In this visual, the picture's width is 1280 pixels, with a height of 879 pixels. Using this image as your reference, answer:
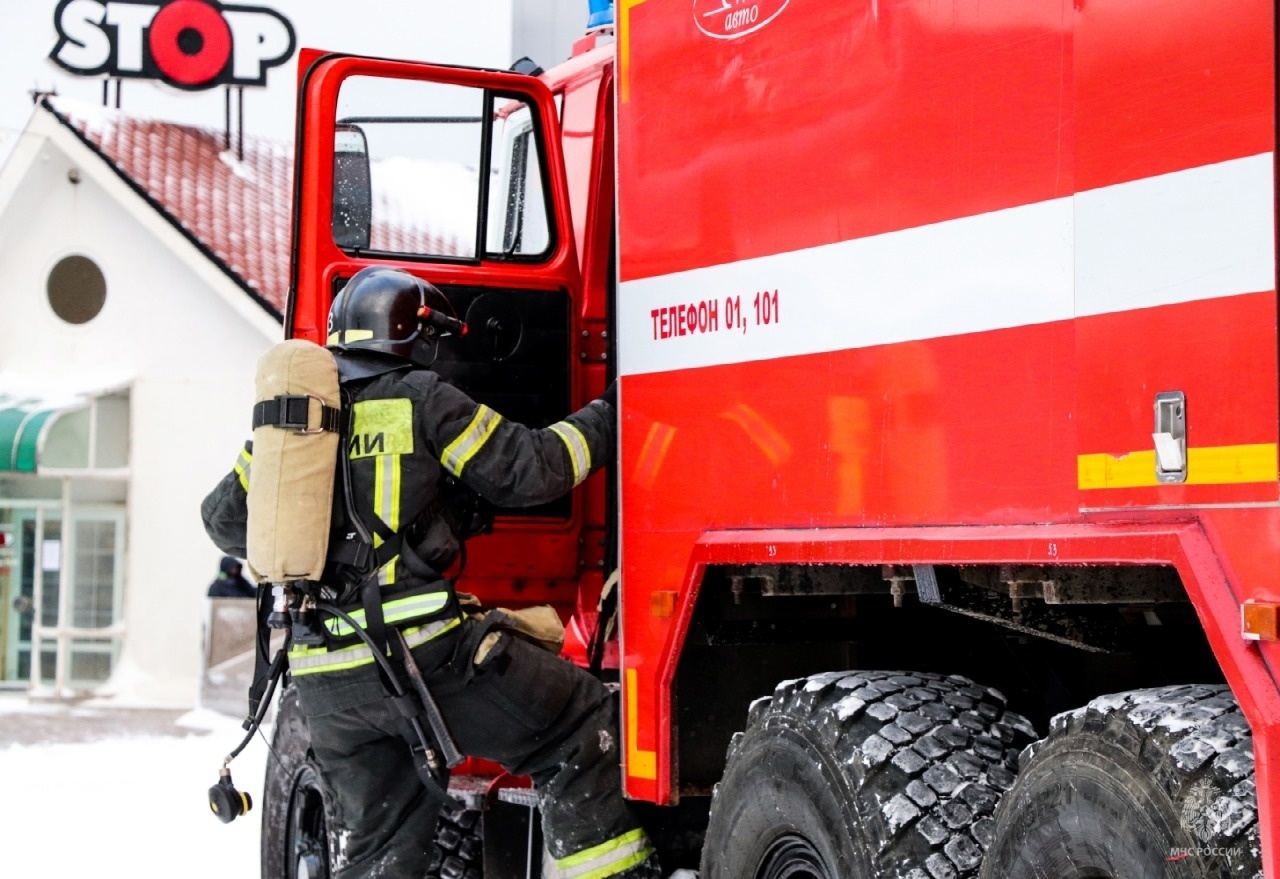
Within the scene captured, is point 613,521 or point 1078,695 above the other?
point 613,521

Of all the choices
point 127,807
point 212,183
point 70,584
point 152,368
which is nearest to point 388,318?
point 127,807

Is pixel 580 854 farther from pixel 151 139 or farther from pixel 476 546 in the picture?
pixel 151 139

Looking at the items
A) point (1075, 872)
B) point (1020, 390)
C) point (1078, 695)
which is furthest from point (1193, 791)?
point (1078, 695)

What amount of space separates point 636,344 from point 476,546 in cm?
150

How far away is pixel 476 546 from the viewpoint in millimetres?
5785

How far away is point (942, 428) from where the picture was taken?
133 inches

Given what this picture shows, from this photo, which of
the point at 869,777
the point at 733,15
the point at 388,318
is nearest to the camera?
the point at 869,777

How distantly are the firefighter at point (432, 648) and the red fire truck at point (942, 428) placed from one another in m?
0.31

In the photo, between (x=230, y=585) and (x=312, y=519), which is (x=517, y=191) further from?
(x=230, y=585)

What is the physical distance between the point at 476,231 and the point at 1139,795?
3.49 m

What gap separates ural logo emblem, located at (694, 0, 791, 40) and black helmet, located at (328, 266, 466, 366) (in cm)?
125

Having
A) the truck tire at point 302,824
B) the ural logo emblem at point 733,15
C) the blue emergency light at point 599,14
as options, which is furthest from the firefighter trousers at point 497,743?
the blue emergency light at point 599,14

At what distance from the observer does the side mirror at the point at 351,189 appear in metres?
5.61

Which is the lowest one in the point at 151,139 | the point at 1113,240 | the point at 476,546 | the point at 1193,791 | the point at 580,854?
the point at 580,854
